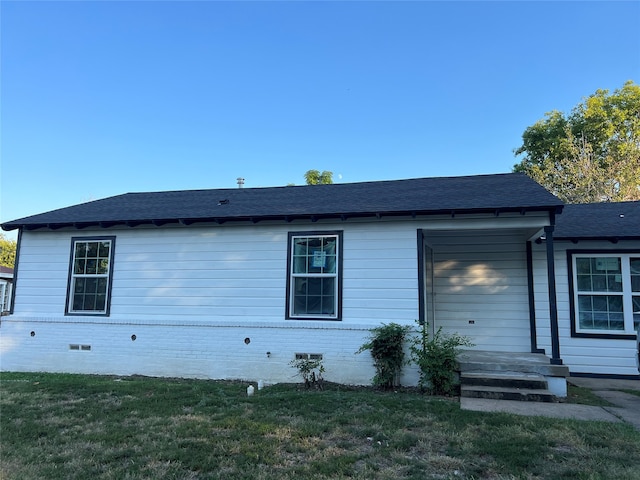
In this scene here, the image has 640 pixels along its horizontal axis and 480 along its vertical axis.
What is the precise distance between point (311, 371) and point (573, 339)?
532 centimetres

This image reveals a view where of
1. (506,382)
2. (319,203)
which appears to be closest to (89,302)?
(319,203)

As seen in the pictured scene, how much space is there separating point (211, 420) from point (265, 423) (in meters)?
0.66

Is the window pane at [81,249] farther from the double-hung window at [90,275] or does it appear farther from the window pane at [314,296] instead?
the window pane at [314,296]

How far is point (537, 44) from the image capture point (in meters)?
15.4

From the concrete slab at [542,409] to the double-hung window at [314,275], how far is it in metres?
2.86

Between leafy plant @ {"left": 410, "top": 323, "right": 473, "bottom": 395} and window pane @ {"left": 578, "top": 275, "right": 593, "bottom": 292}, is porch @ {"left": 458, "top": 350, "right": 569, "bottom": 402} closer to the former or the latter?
leafy plant @ {"left": 410, "top": 323, "right": 473, "bottom": 395}

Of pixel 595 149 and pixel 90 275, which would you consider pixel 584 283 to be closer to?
pixel 90 275

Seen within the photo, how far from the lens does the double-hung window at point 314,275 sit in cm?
773

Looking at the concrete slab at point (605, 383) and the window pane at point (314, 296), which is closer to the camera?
the concrete slab at point (605, 383)

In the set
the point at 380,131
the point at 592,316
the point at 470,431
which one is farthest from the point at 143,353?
the point at 380,131

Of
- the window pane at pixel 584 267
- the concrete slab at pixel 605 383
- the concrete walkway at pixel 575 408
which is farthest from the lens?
the window pane at pixel 584 267

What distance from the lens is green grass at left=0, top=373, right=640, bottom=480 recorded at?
3404 mm

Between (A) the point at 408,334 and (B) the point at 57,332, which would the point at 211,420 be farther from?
(B) the point at 57,332

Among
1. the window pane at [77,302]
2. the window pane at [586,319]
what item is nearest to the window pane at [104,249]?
the window pane at [77,302]
